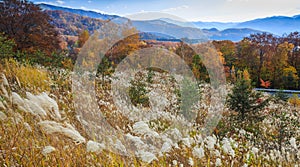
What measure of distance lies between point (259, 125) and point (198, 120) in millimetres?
1591

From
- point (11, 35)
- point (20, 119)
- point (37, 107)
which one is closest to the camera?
point (37, 107)

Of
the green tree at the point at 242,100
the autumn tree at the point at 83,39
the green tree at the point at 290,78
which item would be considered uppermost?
the autumn tree at the point at 83,39

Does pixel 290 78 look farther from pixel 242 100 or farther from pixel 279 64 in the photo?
pixel 242 100

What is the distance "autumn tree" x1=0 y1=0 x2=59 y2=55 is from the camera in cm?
1088

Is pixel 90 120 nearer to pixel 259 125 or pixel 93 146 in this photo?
pixel 93 146

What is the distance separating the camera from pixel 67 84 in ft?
12.8

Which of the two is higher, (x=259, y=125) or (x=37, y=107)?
(x=37, y=107)

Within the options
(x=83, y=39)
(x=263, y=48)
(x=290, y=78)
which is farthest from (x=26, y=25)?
(x=290, y=78)

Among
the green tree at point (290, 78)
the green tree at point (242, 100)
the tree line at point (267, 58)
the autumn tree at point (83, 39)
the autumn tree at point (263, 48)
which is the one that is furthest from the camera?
the autumn tree at point (263, 48)

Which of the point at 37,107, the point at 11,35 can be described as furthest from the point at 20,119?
the point at 11,35

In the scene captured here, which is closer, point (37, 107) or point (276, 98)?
point (37, 107)

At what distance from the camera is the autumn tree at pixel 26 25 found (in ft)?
35.7

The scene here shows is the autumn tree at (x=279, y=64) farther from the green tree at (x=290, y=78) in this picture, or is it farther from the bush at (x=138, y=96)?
the bush at (x=138, y=96)

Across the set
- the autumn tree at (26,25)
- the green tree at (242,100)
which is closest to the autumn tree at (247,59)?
the autumn tree at (26,25)
